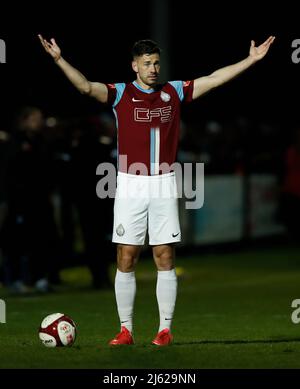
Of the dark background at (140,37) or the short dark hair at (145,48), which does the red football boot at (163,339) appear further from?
the dark background at (140,37)

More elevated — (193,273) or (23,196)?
(23,196)

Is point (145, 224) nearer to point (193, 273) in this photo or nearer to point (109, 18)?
point (193, 273)

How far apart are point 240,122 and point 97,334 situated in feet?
50.8

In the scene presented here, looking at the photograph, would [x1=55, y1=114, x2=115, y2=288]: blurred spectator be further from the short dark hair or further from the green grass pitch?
the short dark hair

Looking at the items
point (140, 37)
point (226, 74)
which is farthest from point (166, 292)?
point (140, 37)

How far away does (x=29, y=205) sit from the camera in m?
15.7

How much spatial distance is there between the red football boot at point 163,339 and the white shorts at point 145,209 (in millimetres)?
758

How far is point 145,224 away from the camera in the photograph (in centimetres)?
963

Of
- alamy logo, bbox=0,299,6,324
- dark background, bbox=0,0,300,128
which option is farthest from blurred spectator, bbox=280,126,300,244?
alamy logo, bbox=0,299,6,324

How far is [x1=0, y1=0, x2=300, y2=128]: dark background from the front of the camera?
24109 mm

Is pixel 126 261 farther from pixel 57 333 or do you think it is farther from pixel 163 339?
pixel 57 333

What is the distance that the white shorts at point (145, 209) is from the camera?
9531 millimetres

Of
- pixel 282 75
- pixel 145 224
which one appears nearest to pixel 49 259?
pixel 145 224

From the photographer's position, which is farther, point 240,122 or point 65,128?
point 240,122
